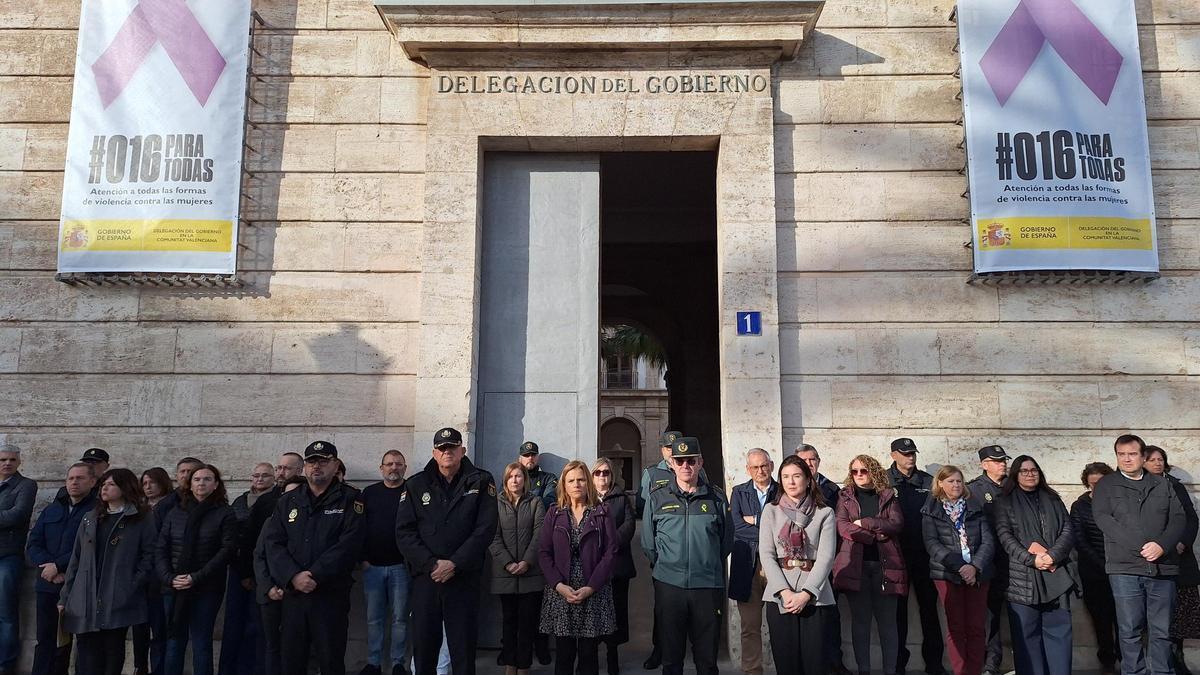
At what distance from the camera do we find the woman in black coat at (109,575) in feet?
22.0

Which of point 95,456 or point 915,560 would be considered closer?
point 915,560

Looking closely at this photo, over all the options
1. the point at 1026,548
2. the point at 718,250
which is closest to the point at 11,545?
the point at 718,250

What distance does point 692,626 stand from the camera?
6.49 metres

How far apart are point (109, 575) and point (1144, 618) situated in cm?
792

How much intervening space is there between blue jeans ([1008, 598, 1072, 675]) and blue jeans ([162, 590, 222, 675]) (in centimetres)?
632

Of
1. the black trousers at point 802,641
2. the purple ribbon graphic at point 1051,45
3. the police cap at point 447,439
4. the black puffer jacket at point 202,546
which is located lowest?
the black trousers at point 802,641

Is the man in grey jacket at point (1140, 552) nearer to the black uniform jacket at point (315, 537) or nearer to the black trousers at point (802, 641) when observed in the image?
the black trousers at point (802, 641)

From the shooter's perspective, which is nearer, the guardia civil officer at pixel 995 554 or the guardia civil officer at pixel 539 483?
the guardia civil officer at pixel 995 554

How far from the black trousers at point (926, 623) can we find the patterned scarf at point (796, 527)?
1992mm

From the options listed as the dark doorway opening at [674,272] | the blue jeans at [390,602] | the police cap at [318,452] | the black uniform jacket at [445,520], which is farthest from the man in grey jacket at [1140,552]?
the dark doorway opening at [674,272]

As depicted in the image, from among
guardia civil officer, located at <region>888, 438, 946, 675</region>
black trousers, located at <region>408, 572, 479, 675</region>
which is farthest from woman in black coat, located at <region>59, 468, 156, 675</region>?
guardia civil officer, located at <region>888, 438, 946, 675</region>

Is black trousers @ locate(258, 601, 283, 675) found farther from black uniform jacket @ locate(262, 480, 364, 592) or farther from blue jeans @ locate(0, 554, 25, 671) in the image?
blue jeans @ locate(0, 554, 25, 671)

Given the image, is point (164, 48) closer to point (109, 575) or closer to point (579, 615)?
point (109, 575)

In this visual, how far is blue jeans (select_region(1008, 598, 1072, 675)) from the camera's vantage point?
685cm
